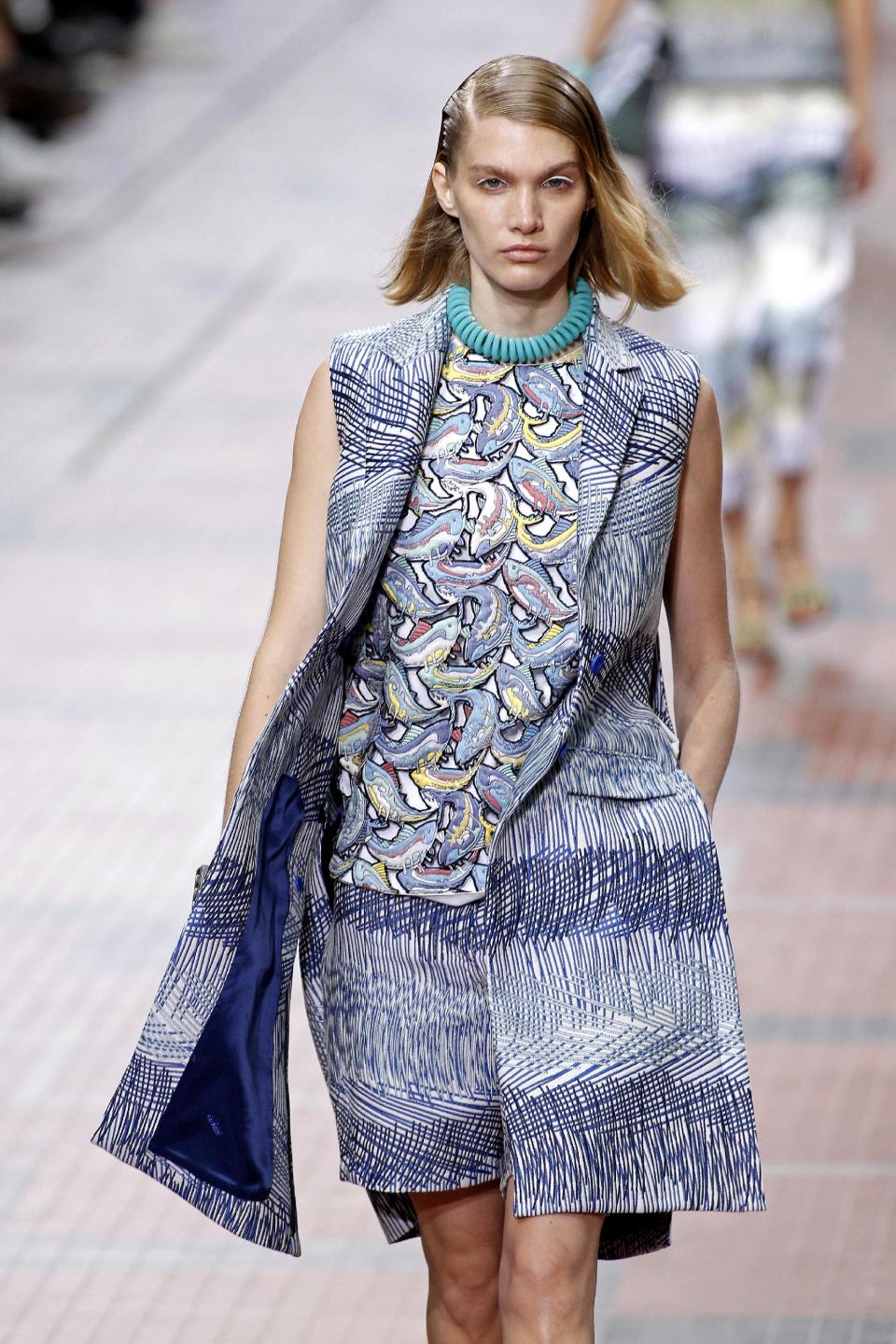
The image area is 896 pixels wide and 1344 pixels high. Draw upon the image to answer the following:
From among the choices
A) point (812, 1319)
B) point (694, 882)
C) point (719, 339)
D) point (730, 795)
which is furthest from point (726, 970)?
point (719, 339)

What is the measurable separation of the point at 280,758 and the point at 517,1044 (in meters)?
0.42

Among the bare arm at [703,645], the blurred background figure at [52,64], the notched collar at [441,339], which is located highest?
the blurred background figure at [52,64]

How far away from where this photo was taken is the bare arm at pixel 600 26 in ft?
22.2

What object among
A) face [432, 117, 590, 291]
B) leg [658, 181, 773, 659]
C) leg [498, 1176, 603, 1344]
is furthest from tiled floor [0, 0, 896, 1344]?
face [432, 117, 590, 291]

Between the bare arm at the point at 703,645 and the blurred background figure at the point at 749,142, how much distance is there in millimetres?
3677

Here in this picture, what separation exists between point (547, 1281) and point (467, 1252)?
0.82 ft

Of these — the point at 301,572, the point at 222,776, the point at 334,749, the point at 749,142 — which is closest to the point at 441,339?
the point at 301,572

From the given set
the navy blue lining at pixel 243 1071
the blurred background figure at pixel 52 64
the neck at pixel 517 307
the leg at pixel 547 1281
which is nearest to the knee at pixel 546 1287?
the leg at pixel 547 1281

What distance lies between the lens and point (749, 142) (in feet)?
21.7

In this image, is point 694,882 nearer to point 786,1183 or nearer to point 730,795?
point 786,1183

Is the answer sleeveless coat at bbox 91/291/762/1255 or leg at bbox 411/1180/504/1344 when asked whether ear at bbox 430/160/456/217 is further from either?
leg at bbox 411/1180/504/1344

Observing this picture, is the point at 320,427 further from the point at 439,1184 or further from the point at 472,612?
the point at 439,1184

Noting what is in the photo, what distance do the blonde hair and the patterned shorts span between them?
0.60 m

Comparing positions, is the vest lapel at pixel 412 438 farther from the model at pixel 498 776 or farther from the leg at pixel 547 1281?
the leg at pixel 547 1281
